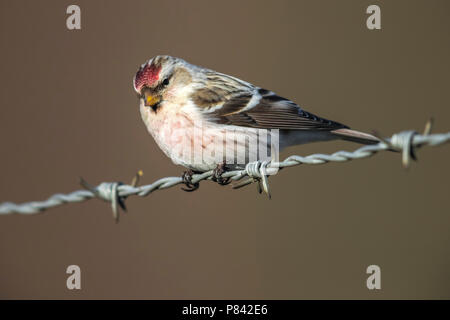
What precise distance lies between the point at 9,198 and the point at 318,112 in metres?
3.61

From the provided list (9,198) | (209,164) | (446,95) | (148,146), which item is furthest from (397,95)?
(9,198)

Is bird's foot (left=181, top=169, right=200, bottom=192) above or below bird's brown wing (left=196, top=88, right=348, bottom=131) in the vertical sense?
below

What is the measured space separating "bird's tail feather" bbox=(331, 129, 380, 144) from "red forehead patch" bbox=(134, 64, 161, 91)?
4.06ft

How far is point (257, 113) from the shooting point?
12.8ft

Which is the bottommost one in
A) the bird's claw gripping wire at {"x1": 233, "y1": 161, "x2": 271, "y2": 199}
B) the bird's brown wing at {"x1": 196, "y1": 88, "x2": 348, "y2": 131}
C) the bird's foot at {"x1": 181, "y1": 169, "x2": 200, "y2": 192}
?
the bird's claw gripping wire at {"x1": 233, "y1": 161, "x2": 271, "y2": 199}

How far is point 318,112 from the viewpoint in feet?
22.5

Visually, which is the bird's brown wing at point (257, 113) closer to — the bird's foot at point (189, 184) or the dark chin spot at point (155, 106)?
the dark chin spot at point (155, 106)

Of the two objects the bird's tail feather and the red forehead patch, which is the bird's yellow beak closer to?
the red forehead patch

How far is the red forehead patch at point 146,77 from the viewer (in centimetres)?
393

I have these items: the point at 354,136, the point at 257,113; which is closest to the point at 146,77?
the point at 257,113

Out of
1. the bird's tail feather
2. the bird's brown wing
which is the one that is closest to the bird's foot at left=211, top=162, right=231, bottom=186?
the bird's brown wing

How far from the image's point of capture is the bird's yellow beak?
3.86 metres

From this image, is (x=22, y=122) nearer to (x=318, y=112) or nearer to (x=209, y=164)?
(x=318, y=112)

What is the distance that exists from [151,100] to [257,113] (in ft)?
2.32
